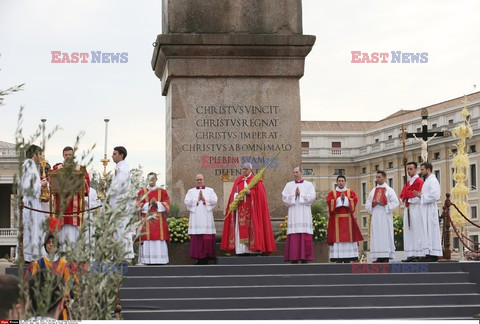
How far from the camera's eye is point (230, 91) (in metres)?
19.9

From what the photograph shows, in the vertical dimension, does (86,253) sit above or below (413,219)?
below

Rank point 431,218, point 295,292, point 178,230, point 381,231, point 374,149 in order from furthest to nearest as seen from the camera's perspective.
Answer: point 374,149 < point 381,231 < point 431,218 < point 178,230 < point 295,292

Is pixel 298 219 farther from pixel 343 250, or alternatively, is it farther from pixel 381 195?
pixel 381 195

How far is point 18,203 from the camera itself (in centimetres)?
733

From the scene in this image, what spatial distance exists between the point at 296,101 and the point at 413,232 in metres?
3.46

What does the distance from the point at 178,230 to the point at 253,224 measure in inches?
66.7

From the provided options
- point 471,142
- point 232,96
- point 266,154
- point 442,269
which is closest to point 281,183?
point 266,154

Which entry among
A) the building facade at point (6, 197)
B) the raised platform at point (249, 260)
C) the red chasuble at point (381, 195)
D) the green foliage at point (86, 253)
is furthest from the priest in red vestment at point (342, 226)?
the building facade at point (6, 197)

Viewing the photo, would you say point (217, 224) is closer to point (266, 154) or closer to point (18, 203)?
point (266, 154)

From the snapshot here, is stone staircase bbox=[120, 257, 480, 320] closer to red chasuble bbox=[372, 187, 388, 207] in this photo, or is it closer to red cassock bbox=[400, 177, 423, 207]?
red cassock bbox=[400, 177, 423, 207]

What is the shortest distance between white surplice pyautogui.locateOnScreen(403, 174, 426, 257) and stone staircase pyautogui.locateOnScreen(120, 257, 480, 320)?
6.57 ft

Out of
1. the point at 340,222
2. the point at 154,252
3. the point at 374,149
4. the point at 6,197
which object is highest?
the point at 374,149

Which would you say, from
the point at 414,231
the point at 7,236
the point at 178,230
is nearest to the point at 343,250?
the point at 414,231

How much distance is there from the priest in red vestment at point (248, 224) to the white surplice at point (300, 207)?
460 millimetres
